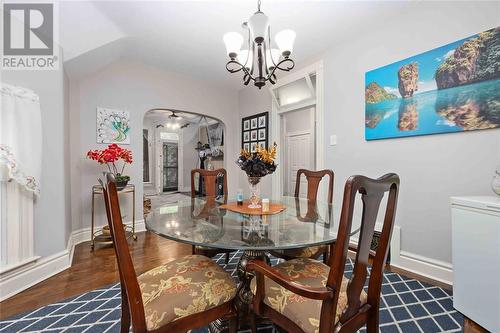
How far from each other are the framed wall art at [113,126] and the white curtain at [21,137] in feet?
3.91

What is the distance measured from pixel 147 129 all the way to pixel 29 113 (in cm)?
602

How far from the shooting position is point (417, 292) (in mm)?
1794

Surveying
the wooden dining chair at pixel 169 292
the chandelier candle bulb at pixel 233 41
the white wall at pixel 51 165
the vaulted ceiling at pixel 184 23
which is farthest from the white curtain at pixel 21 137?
the chandelier candle bulb at pixel 233 41

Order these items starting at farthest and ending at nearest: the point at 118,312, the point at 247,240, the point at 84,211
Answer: the point at 84,211
the point at 118,312
the point at 247,240

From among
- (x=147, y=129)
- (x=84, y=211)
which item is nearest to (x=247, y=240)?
(x=84, y=211)

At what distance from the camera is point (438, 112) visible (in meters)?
1.99

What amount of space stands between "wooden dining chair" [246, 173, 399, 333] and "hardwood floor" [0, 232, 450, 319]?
5.13 ft

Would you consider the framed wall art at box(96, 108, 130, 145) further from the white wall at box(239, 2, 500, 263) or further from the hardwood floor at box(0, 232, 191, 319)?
the white wall at box(239, 2, 500, 263)

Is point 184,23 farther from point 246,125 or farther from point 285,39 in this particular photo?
point 246,125

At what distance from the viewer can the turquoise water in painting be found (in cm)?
175

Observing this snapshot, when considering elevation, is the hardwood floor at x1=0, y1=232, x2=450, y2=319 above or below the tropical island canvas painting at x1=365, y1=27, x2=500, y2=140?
below

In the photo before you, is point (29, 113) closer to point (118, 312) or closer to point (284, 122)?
point (118, 312)

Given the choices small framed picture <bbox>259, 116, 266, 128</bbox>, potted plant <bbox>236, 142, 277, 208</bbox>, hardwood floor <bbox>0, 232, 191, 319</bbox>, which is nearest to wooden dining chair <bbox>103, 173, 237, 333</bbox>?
potted plant <bbox>236, 142, 277, 208</bbox>

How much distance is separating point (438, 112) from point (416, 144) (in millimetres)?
330
